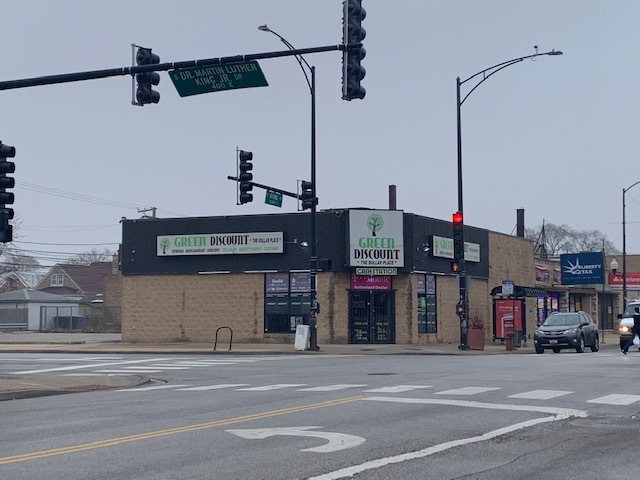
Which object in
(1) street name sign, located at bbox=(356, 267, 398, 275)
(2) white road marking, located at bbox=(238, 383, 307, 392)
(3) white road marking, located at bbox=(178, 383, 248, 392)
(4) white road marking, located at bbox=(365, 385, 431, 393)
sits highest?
(1) street name sign, located at bbox=(356, 267, 398, 275)

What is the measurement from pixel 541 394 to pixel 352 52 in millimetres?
6910

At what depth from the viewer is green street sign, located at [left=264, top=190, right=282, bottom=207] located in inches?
1319

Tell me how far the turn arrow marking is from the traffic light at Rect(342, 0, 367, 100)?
764 centimetres

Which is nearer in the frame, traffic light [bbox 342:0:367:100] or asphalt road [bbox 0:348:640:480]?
asphalt road [bbox 0:348:640:480]

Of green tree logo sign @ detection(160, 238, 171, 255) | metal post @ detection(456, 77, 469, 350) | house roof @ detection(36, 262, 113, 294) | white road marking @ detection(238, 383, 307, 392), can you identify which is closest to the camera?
white road marking @ detection(238, 383, 307, 392)

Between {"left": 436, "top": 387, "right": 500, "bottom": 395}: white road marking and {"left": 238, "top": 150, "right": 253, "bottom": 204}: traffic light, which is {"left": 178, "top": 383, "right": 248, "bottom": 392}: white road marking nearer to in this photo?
{"left": 436, "top": 387, "right": 500, "bottom": 395}: white road marking

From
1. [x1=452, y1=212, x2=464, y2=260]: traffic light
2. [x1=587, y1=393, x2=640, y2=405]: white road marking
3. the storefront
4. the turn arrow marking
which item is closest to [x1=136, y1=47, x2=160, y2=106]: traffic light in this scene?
the turn arrow marking

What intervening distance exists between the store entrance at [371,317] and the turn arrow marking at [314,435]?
30.4 m

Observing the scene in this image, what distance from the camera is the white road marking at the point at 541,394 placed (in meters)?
15.1

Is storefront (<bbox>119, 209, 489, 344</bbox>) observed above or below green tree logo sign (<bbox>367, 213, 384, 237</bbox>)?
below

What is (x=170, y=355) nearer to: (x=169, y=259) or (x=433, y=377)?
(x=169, y=259)

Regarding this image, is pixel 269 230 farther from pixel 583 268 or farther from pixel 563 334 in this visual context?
pixel 583 268

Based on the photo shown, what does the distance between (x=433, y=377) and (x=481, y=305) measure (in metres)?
30.2

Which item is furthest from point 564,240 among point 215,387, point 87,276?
point 215,387
